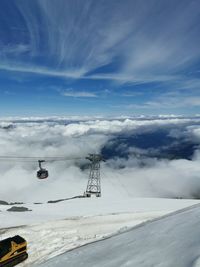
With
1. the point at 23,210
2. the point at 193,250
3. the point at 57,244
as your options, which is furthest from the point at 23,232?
the point at 193,250

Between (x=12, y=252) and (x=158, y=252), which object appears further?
(x=12, y=252)

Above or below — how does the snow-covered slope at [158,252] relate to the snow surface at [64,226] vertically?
above

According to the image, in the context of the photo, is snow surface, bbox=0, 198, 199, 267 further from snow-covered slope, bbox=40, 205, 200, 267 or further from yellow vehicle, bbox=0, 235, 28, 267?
snow-covered slope, bbox=40, 205, 200, 267

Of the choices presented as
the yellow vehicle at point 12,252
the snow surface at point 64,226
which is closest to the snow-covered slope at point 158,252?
the yellow vehicle at point 12,252

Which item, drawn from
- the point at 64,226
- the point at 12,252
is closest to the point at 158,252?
the point at 12,252

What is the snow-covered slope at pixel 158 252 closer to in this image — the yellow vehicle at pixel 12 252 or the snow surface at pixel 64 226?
the yellow vehicle at pixel 12 252

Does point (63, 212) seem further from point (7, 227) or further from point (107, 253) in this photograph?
point (107, 253)

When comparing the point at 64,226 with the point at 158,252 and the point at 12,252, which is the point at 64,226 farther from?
the point at 158,252

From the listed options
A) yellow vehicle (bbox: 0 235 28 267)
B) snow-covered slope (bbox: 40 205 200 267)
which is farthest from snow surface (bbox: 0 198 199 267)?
snow-covered slope (bbox: 40 205 200 267)
